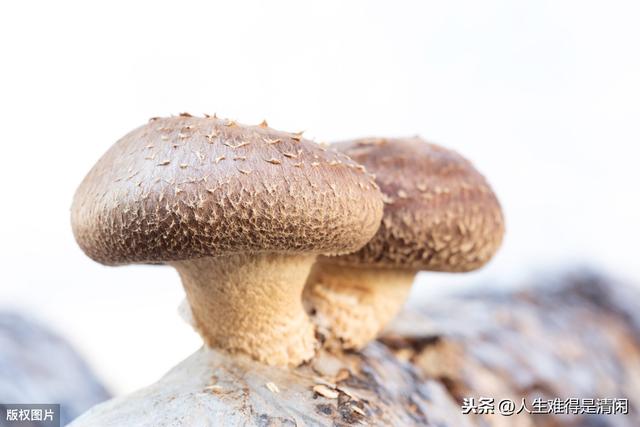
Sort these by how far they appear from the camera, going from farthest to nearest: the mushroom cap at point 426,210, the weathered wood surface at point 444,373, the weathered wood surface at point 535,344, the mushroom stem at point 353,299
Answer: the weathered wood surface at point 535,344, the mushroom stem at point 353,299, the mushroom cap at point 426,210, the weathered wood surface at point 444,373

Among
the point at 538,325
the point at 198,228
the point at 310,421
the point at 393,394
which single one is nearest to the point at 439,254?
the point at 393,394

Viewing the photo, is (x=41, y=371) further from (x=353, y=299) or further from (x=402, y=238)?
(x=402, y=238)

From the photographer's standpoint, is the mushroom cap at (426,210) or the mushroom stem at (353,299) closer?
the mushroom cap at (426,210)

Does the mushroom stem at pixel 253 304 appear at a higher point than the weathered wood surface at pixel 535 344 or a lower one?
higher

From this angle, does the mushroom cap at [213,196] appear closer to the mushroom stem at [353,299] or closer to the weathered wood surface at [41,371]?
the mushroom stem at [353,299]

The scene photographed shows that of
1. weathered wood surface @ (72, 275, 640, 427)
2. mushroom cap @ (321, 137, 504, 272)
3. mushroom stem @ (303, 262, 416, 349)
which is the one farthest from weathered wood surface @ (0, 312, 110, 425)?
mushroom cap @ (321, 137, 504, 272)

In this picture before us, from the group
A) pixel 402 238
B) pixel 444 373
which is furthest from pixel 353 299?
pixel 444 373


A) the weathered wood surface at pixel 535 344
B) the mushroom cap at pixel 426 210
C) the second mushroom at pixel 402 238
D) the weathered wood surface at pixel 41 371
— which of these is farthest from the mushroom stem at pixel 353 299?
the weathered wood surface at pixel 41 371
